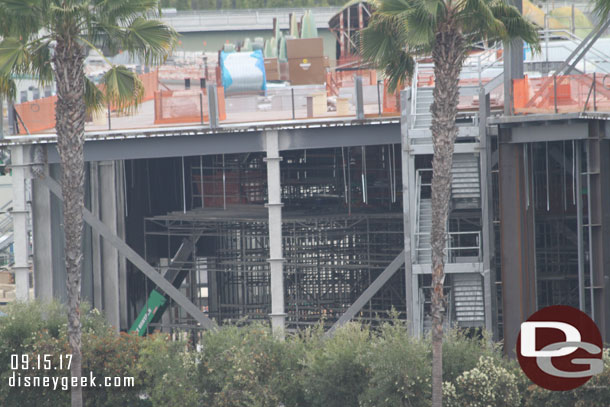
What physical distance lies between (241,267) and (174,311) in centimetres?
371

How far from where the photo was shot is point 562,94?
25328 mm

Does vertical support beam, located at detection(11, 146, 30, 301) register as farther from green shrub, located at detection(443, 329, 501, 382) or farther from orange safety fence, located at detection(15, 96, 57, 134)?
green shrub, located at detection(443, 329, 501, 382)

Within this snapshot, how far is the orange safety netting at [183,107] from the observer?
29.2 metres

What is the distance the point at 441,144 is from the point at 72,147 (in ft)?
24.8

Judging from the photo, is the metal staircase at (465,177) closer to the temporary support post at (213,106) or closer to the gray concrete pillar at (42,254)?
the temporary support post at (213,106)

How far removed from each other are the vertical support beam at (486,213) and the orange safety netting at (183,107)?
7279 mm

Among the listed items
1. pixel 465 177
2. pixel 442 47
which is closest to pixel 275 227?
pixel 465 177

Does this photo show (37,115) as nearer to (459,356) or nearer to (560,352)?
(459,356)

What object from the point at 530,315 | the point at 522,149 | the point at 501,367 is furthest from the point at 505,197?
the point at 501,367

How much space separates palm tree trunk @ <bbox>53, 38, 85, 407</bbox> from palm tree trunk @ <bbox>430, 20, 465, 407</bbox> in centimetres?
734

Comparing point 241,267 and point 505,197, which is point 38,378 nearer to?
point 505,197

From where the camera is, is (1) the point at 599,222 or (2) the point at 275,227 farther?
(2) the point at 275,227

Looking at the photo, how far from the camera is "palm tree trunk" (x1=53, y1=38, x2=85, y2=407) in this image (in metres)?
21.4

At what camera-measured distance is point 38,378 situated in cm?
2488
